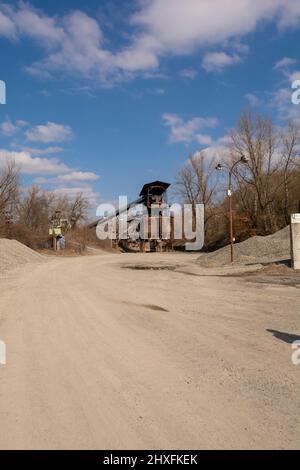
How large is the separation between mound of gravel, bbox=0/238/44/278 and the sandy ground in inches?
624

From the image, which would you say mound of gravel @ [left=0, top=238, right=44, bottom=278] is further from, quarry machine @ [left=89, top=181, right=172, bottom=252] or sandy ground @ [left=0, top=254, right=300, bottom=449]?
quarry machine @ [left=89, top=181, right=172, bottom=252]

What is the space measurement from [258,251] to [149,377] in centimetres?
2293

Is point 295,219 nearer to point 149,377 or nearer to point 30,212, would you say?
point 149,377

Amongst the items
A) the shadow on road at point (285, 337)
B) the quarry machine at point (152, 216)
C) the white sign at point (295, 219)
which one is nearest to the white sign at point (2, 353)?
the shadow on road at point (285, 337)

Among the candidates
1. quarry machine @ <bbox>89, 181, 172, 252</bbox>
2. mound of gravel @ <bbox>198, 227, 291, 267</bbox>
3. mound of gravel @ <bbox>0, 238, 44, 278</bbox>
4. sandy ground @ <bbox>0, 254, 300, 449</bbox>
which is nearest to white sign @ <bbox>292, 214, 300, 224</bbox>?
mound of gravel @ <bbox>198, 227, 291, 267</bbox>

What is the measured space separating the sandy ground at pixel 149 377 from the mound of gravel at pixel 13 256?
15851mm

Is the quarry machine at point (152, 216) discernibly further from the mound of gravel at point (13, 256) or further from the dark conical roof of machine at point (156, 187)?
the mound of gravel at point (13, 256)

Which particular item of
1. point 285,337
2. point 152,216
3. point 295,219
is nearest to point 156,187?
point 152,216

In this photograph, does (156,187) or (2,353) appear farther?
(156,187)

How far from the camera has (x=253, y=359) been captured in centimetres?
590

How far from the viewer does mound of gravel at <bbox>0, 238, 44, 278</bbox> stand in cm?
2581

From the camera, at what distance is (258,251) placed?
1057 inches

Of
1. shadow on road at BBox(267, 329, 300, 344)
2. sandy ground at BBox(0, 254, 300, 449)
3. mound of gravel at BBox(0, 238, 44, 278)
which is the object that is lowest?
sandy ground at BBox(0, 254, 300, 449)
